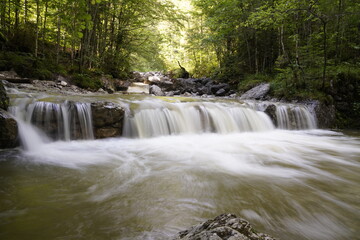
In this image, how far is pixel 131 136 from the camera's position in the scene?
539 centimetres

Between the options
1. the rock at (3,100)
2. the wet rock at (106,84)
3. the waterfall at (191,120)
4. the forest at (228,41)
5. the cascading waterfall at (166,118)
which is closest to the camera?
the rock at (3,100)

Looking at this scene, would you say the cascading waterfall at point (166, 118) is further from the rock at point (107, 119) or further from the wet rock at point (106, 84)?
the wet rock at point (106, 84)

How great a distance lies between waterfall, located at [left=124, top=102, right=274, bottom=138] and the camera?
5656 mm

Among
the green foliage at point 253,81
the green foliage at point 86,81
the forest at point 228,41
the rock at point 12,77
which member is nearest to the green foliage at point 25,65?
the forest at point 228,41

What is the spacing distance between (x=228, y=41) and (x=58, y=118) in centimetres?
1539

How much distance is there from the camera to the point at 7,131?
3.56 metres

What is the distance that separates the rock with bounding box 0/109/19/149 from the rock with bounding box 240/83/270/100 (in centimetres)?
1038

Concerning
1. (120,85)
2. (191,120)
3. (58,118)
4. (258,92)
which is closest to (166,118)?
(191,120)

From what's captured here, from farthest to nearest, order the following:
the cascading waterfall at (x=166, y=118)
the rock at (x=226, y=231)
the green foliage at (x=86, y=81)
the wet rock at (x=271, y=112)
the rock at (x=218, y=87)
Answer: the rock at (x=218, y=87) → the green foliage at (x=86, y=81) → the wet rock at (x=271, y=112) → the cascading waterfall at (x=166, y=118) → the rock at (x=226, y=231)

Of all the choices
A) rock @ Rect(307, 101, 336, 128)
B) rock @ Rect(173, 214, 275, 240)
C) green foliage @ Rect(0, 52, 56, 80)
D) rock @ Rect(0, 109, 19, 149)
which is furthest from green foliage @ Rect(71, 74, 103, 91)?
rock @ Rect(307, 101, 336, 128)

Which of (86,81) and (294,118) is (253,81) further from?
(86,81)

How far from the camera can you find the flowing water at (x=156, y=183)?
1.66 m

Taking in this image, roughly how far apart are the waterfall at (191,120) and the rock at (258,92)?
10.8ft

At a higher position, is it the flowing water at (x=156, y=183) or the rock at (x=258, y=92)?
the rock at (x=258, y=92)
